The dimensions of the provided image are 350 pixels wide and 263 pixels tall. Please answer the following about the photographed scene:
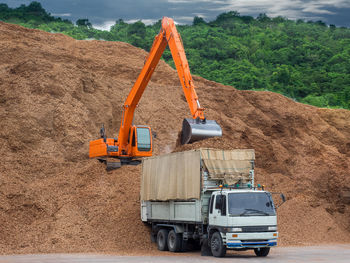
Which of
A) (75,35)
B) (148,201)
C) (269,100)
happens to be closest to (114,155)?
(148,201)

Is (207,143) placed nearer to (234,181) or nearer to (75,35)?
(234,181)

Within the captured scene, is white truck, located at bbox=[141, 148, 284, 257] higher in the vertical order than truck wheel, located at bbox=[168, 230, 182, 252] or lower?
higher

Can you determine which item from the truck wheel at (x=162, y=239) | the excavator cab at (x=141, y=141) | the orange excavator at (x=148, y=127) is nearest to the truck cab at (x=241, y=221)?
the truck wheel at (x=162, y=239)

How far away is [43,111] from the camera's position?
118ft

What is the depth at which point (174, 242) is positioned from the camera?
20031 mm

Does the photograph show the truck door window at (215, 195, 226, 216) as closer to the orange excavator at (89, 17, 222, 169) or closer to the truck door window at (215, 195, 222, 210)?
the truck door window at (215, 195, 222, 210)

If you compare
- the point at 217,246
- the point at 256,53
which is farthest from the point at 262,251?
the point at 256,53

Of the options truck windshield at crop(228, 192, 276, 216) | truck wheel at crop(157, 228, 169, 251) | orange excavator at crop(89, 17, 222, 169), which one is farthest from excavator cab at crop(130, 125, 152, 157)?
truck windshield at crop(228, 192, 276, 216)

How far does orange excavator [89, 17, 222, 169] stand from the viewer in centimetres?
2134

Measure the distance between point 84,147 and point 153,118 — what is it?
747 centimetres

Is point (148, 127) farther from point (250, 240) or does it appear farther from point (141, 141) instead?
point (250, 240)

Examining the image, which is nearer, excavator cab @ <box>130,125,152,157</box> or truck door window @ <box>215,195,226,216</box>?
truck door window @ <box>215,195,226,216</box>

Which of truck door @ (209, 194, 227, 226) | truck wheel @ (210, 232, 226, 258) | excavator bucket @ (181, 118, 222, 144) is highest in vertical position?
excavator bucket @ (181, 118, 222, 144)

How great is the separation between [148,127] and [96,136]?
822 centimetres
